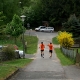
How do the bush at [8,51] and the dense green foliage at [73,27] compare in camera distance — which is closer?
the bush at [8,51]

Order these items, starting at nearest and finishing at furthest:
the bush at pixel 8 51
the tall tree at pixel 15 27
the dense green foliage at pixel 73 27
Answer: the bush at pixel 8 51, the tall tree at pixel 15 27, the dense green foliage at pixel 73 27

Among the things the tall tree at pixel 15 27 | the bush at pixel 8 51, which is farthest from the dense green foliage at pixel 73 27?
the bush at pixel 8 51

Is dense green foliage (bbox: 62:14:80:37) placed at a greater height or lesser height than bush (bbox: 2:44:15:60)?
greater

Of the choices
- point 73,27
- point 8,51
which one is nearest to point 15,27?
point 73,27

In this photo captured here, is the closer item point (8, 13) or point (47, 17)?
point (8, 13)

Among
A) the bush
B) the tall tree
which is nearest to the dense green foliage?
the tall tree

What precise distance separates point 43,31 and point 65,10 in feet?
31.7

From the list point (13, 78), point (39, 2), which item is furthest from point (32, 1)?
point (13, 78)

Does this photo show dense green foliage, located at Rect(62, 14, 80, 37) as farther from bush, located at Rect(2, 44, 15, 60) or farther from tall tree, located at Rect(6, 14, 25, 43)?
bush, located at Rect(2, 44, 15, 60)

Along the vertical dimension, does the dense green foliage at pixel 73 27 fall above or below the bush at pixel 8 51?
above

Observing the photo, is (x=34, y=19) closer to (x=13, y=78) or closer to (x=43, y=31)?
(x=43, y=31)

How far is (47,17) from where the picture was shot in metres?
92.4

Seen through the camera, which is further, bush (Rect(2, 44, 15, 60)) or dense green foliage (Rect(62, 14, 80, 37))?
dense green foliage (Rect(62, 14, 80, 37))

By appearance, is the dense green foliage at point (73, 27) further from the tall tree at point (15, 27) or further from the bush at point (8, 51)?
the bush at point (8, 51)
